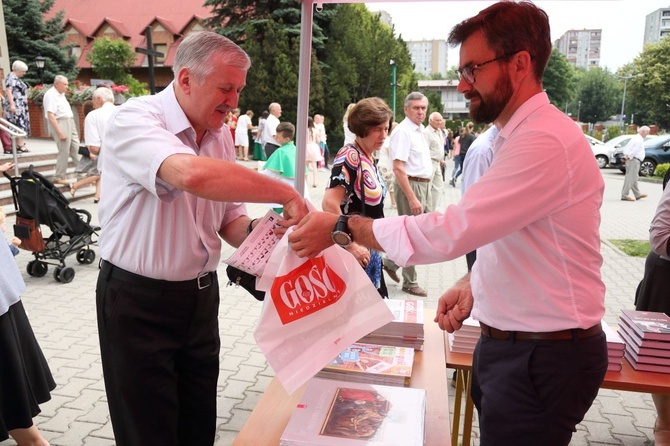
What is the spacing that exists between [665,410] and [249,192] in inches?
116

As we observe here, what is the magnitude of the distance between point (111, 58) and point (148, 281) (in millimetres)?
39178

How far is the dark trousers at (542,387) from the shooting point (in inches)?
64.7

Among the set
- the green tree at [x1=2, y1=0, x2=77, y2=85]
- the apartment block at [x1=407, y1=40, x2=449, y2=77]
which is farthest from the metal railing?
the apartment block at [x1=407, y1=40, x2=449, y2=77]

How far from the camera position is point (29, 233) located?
19.1ft

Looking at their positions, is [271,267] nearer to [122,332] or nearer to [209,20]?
[122,332]

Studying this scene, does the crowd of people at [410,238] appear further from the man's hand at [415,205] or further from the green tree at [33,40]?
the green tree at [33,40]

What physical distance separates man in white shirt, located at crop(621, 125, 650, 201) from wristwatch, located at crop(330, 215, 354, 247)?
13.1 meters

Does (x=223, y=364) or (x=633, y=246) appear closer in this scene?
(x=223, y=364)

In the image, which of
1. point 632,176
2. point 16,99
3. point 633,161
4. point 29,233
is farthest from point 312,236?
point 632,176

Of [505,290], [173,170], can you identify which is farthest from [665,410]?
[173,170]

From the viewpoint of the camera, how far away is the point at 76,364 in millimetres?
4215

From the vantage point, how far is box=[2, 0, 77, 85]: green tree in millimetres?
27812

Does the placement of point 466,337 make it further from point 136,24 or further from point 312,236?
point 136,24

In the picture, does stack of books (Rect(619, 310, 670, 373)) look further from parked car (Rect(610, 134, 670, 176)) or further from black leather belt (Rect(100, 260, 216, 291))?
parked car (Rect(610, 134, 670, 176))
